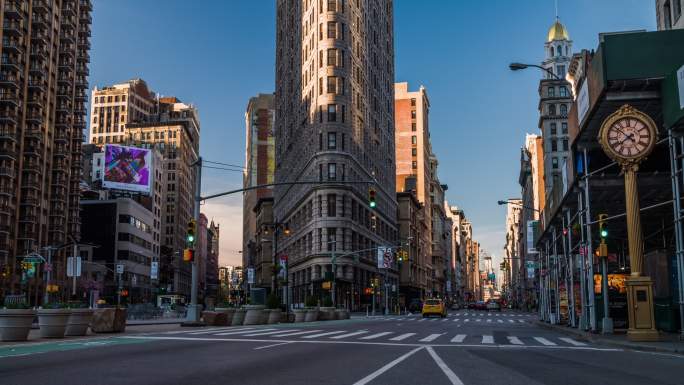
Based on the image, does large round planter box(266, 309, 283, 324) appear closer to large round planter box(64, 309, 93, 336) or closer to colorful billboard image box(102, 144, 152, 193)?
large round planter box(64, 309, 93, 336)

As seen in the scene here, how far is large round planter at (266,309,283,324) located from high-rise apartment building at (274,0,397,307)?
29.5 meters

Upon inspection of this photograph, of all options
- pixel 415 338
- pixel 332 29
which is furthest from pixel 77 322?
pixel 332 29

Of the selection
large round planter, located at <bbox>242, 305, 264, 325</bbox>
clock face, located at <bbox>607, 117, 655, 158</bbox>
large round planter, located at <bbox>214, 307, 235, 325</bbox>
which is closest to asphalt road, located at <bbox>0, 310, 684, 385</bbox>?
clock face, located at <bbox>607, 117, 655, 158</bbox>

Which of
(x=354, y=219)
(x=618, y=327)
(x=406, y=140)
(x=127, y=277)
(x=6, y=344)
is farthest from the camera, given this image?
(x=406, y=140)

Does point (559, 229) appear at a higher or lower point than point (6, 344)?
higher

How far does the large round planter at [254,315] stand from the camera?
119ft

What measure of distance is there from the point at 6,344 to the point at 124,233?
11801cm

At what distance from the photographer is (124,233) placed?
13162cm

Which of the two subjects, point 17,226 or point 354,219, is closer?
point 354,219

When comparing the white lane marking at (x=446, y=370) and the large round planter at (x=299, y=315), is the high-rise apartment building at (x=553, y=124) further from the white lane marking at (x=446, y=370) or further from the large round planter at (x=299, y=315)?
the white lane marking at (x=446, y=370)

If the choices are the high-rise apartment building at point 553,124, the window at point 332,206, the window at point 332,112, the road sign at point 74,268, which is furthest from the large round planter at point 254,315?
the high-rise apartment building at point 553,124

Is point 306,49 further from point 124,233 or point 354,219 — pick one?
point 124,233

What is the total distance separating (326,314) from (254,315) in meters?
14.5

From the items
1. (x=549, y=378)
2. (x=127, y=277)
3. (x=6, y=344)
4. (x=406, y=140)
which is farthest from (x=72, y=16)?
(x=549, y=378)
